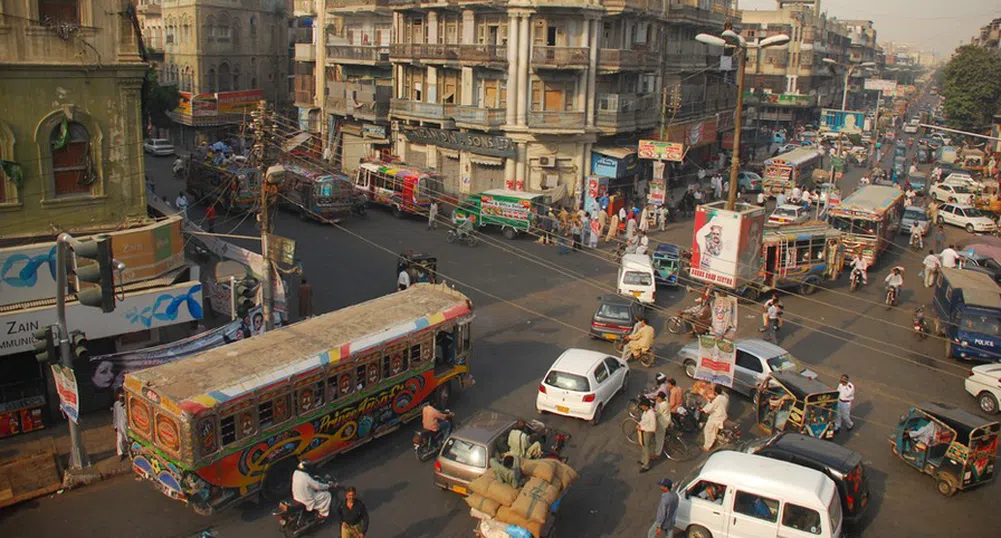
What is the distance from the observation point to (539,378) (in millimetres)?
21078

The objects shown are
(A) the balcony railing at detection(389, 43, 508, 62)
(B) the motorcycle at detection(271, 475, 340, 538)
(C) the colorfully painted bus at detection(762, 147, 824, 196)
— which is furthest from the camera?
(C) the colorfully painted bus at detection(762, 147, 824, 196)

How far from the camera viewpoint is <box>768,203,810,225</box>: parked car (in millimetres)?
39531

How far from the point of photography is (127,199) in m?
18.9

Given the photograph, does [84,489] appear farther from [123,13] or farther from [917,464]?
[917,464]

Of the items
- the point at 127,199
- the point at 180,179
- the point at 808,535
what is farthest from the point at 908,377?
the point at 180,179

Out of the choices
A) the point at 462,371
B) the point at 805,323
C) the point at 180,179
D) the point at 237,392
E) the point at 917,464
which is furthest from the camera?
the point at 180,179

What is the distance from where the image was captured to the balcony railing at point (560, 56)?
4169cm

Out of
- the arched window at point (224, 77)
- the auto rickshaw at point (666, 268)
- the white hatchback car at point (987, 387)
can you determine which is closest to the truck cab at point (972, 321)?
the white hatchback car at point (987, 387)

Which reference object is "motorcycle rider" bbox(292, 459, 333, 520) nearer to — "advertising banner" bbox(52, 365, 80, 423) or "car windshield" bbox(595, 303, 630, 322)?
"advertising banner" bbox(52, 365, 80, 423)

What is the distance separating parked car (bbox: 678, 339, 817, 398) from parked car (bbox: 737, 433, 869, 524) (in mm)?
4355

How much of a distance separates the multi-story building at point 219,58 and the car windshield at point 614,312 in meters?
43.2

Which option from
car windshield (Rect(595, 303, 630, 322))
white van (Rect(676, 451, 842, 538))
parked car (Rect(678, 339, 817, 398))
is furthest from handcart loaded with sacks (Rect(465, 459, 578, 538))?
car windshield (Rect(595, 303, 630, 322))

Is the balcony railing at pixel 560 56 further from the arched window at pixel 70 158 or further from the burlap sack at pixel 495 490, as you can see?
the burlap sack at pixel 495 490

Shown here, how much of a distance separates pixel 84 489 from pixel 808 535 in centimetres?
1299
